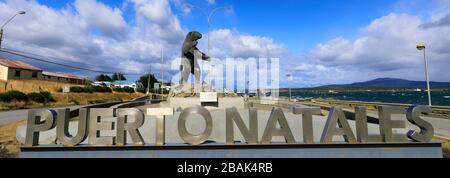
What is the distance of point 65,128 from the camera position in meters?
7.11

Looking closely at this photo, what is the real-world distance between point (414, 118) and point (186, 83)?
16.8 meters

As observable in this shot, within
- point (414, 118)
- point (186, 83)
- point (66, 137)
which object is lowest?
point (66, 137)

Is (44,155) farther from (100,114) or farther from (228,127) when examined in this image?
(228,127)

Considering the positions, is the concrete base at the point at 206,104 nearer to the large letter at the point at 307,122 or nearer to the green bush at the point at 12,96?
the large letter at the point at 307,122

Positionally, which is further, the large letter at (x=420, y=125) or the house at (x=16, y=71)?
the house at (x=16, y=71)

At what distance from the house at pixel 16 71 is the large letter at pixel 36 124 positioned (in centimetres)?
5147

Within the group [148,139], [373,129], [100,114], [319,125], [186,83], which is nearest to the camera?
[100,114]

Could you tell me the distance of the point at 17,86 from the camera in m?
40.9

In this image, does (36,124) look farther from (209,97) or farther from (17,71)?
(17,71)

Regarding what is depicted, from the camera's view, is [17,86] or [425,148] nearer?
[425,148]

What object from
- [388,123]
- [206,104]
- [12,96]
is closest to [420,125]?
[388,123]

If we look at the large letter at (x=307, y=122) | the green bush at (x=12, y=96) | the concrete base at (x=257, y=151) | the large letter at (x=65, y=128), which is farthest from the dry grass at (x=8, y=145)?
the green bush at (x=12, y=96)

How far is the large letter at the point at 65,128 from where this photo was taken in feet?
22.8
